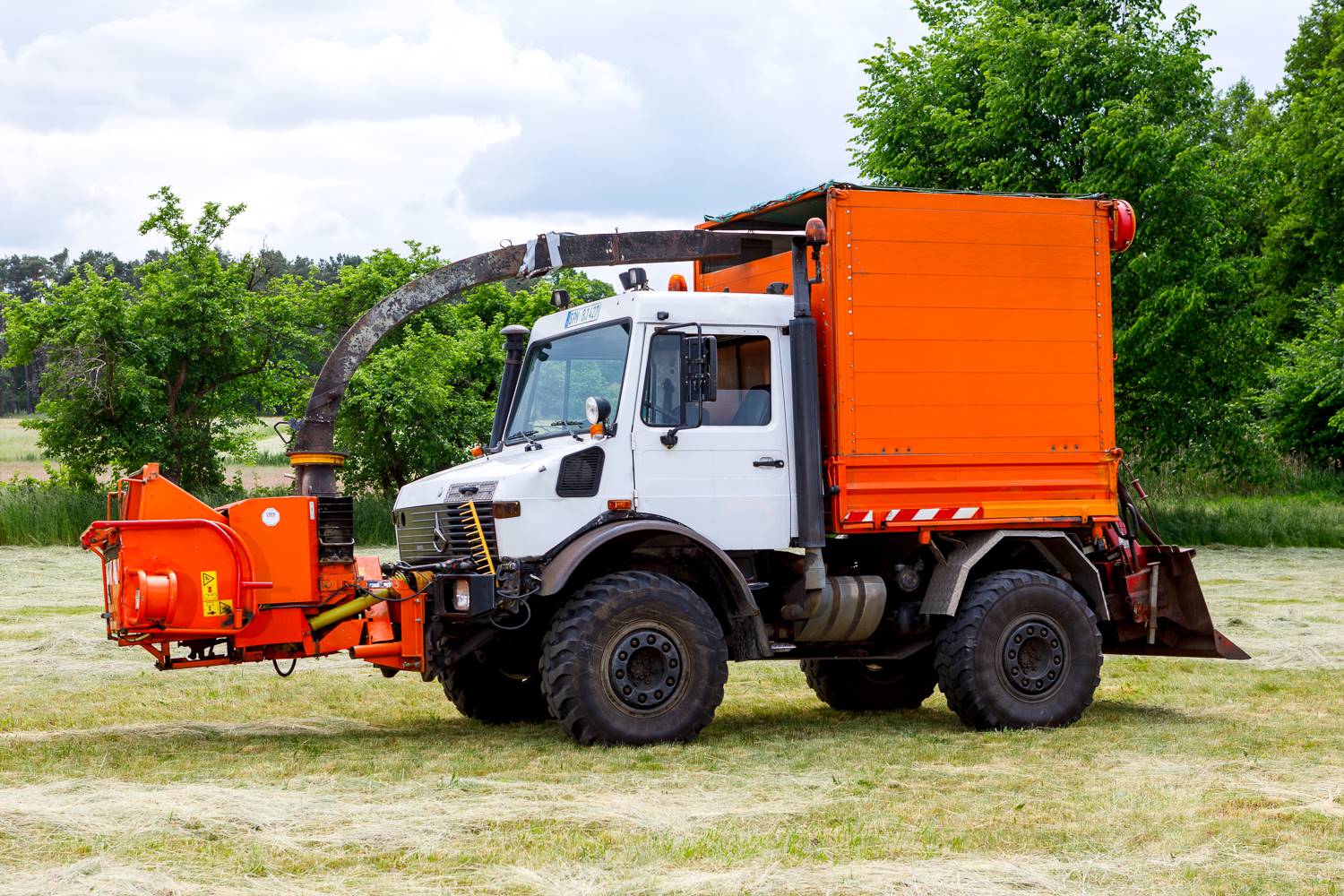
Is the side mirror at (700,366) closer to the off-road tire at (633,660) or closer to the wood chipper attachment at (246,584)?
the off-road tire at (633,660)

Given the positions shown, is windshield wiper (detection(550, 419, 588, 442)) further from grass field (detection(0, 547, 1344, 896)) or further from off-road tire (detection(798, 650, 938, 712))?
off-road tire (detection(798, 650, 938, 712))

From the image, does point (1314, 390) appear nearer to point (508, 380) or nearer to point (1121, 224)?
point (1121, 224)

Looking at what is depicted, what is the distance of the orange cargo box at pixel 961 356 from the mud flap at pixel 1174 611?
24.8 inches

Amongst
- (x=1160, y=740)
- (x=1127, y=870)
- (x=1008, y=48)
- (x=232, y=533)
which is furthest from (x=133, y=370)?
(x=1127, y=870)

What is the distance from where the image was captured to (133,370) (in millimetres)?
29781

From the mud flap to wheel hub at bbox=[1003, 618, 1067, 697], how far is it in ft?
2.85

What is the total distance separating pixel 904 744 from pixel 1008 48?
77.6ft

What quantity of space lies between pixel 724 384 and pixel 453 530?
1963mm

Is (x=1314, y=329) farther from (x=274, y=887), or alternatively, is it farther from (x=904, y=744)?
(x=274, y=887)

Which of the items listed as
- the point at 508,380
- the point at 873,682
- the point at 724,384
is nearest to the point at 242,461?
the point at 508,380

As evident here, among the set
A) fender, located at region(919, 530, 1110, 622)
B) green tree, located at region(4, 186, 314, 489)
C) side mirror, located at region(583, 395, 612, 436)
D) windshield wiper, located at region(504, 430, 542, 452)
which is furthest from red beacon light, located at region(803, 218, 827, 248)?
green tree, located at region(4, 186, 314, 489)

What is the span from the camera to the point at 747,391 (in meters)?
9.72

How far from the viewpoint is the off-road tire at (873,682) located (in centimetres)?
1134

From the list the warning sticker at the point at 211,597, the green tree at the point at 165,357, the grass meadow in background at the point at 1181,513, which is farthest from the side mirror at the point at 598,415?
the green tree at the point at 165,357
